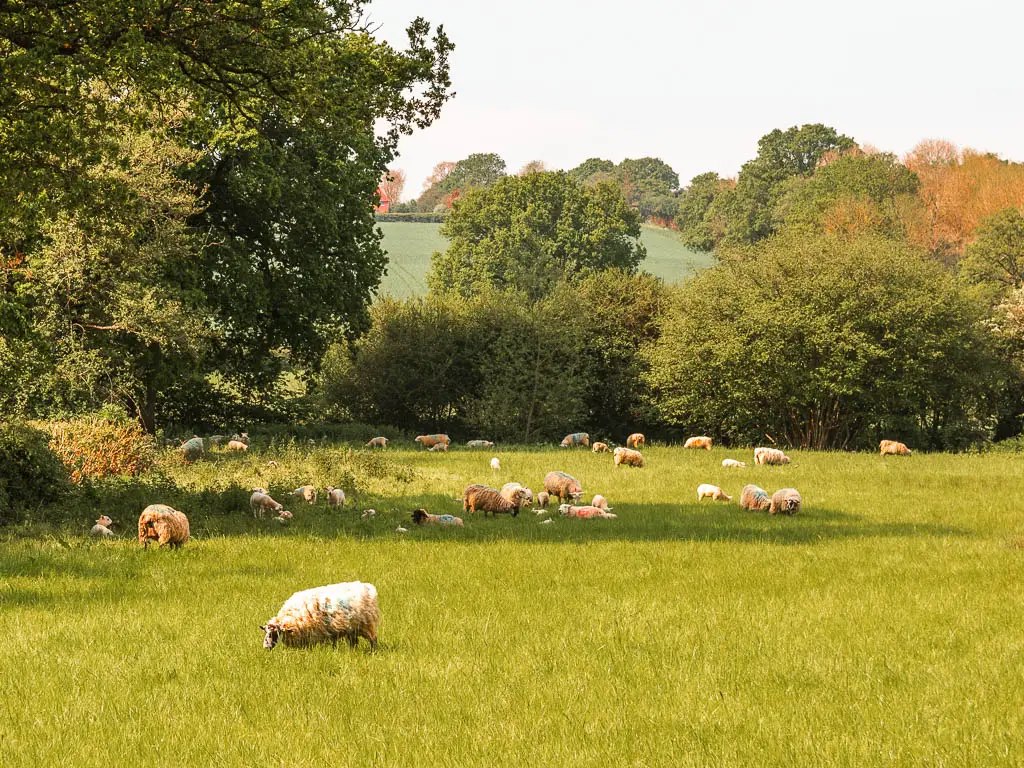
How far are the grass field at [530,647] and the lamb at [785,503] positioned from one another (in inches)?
56.7

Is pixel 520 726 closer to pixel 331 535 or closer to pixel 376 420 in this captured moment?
pixel 331 535

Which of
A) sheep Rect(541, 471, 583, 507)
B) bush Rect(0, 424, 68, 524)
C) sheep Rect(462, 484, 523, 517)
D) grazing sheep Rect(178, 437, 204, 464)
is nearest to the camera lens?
bush Rect(0, 424, 68, 524)

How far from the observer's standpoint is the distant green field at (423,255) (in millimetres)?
107875

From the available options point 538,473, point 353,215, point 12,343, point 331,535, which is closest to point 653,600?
point 331,535

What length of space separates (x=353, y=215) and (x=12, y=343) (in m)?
22.3

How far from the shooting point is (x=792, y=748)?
6527mm

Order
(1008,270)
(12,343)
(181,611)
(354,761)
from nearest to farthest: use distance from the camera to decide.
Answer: (354,761) < (181,611) < (12,343) < (1008,270)

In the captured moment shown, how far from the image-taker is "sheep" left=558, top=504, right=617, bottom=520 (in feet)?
64.3

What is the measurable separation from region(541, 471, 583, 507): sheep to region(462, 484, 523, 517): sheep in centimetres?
235

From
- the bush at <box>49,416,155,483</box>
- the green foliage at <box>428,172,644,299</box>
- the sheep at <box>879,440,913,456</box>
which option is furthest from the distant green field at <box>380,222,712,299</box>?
the bush at <box>49,416,155,483</box>

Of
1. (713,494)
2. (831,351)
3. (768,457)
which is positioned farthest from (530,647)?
(831,351)

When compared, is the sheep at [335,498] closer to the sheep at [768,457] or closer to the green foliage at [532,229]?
the sheep at [768,457]

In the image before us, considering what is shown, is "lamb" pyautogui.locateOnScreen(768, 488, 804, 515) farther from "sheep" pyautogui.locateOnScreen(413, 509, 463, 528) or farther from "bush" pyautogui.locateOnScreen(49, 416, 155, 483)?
"bush" pyautogui.locateOnScreen(49, 416, 155, 483)

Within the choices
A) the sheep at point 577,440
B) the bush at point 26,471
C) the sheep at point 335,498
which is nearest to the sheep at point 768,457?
the sheep at point 577,440
